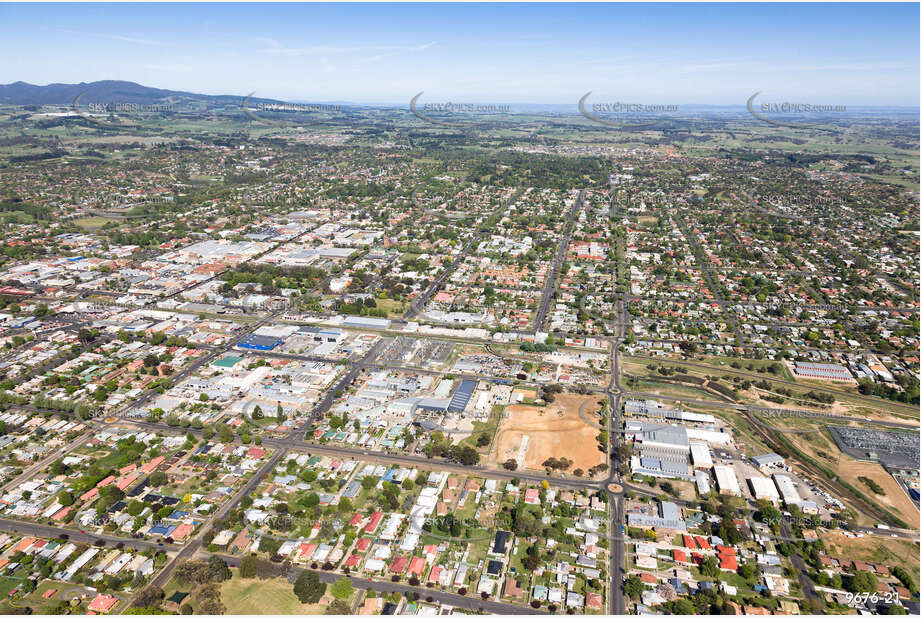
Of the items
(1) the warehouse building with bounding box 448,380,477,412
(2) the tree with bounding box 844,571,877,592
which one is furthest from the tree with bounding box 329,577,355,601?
(2) the tree with bounding box 844,571,877,592

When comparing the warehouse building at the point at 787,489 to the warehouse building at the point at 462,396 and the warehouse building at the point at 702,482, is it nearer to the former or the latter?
the warehouse building at the point at 702,482

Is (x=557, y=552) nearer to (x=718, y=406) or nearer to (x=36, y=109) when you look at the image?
(x=718, y=406)

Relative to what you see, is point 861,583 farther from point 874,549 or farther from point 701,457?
point 701,457

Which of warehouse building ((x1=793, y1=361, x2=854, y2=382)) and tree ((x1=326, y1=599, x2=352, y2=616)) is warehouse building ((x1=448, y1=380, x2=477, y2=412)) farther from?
warehouse building ((x1=793, y1=361, x2=854, y2=382))

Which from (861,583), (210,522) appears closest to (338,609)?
(210,522)

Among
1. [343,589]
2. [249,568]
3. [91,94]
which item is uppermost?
[91,94]

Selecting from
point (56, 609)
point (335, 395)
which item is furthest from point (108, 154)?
point (56, 609)

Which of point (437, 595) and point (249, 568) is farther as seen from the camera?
point (249, 568)
